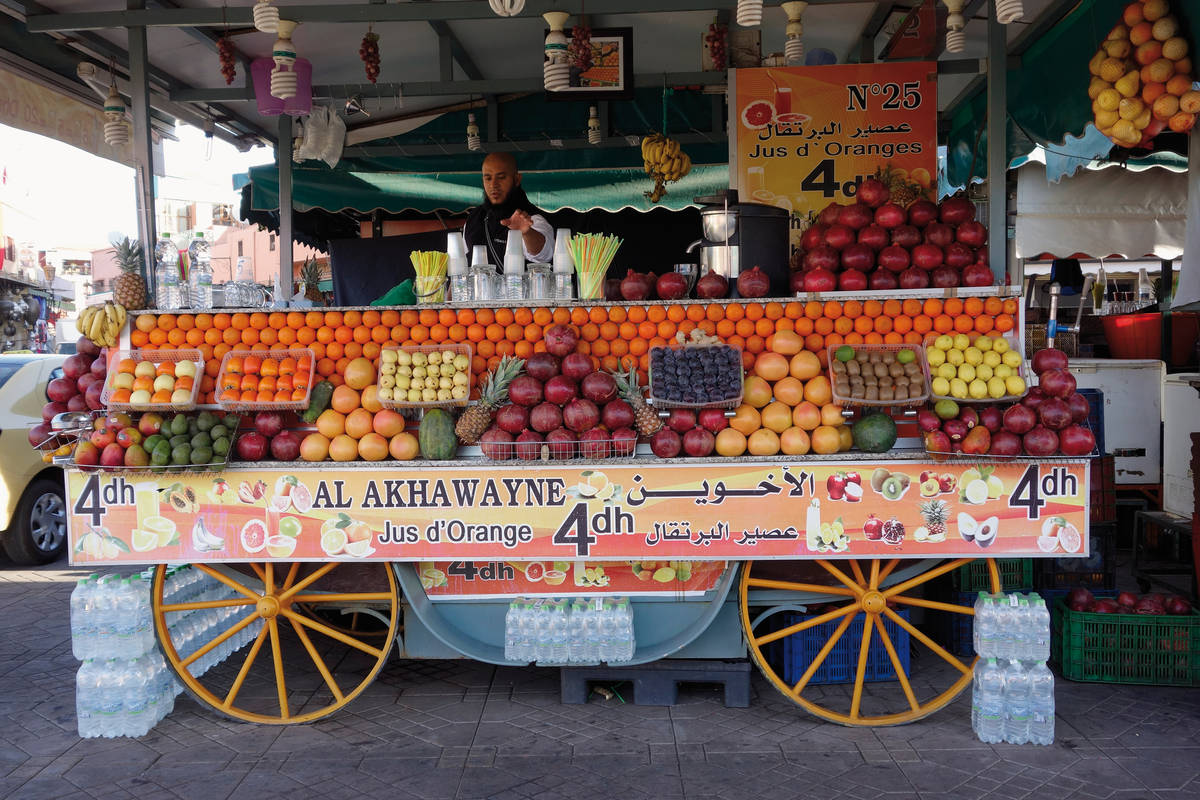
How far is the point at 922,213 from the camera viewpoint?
439 cm

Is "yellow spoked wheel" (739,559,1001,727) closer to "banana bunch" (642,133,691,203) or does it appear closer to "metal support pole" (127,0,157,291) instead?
"metal support pole" (127,0,157,291)

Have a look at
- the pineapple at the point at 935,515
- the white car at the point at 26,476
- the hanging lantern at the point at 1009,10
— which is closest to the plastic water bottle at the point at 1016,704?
the pineapple at the point at 935,515

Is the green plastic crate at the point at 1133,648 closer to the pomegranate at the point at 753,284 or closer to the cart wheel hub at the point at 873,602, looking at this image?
the cart wheel hub at the point at 873,602

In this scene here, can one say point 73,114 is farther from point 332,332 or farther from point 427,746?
point 427,746

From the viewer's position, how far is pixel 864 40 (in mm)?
6480

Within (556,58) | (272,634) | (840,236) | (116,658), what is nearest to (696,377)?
(840,236)

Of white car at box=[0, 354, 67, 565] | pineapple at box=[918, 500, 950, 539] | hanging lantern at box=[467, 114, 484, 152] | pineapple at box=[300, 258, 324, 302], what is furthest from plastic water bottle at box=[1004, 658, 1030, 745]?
pineapple at box=[300, 258, 324, 302]

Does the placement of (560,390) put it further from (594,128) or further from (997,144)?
(594,128)

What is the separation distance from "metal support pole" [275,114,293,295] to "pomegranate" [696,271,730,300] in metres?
4.20

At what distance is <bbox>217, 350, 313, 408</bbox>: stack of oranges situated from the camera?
418 centimetres

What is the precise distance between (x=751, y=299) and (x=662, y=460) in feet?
3.07

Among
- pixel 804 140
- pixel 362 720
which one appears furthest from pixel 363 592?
pixel 804 140

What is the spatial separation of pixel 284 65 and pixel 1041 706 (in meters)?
4.95

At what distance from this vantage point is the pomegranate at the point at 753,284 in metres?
4.33
